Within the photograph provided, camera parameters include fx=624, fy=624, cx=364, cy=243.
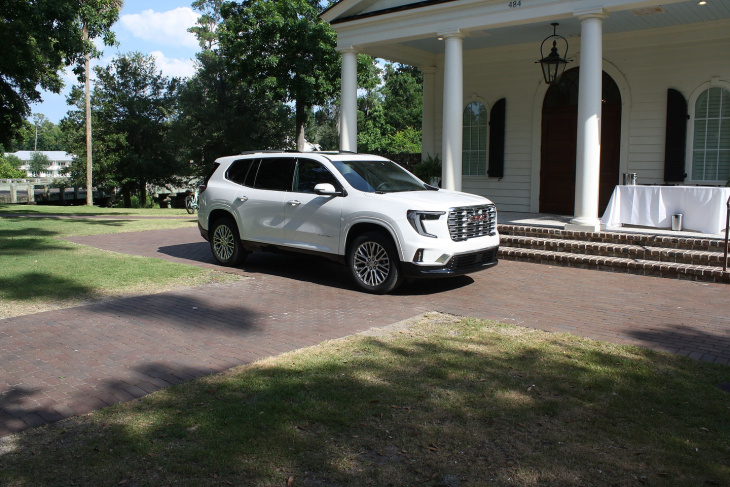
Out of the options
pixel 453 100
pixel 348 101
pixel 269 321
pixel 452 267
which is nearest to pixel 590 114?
pixel 453 100

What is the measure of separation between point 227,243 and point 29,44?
14.5m

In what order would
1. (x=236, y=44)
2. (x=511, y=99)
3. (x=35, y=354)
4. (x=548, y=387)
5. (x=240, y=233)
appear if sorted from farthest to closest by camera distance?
(x=236, y=44) → (x=511, y=99) → (x=240, y=233) → (x=35, y=354) → (x=548, y=387)

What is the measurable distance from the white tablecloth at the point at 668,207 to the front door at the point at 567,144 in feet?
10.6

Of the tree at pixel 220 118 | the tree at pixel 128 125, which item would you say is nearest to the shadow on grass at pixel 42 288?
the tree at pixel 220 118

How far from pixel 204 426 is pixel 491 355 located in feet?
8.72

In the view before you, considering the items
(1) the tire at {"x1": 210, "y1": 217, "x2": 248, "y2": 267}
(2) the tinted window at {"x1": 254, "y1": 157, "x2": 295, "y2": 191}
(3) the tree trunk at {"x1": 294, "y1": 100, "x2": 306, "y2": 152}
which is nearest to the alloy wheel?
(2) the tinted window at {"x1": 254, "y1": 157, "x2": 295, "y2": 191}

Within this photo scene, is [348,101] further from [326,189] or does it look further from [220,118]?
[220,118]

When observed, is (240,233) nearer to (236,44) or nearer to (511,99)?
(511,99)

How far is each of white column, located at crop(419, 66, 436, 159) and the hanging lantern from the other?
3.47m

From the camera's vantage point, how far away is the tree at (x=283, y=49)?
26.0 m

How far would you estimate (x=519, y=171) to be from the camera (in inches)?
620

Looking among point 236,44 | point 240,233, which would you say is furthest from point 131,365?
point 236,44

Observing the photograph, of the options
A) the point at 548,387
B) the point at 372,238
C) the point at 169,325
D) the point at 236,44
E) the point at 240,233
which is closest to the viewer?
the point at 548,387

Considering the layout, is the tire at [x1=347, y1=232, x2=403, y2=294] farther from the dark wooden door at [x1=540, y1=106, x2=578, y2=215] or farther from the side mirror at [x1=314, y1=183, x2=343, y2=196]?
the dark wooden door at [x1=540, y1=106, x2=578, y2=215]
